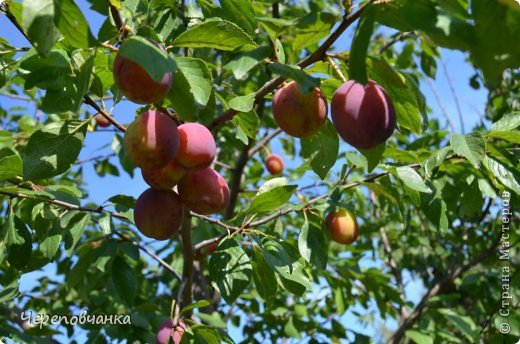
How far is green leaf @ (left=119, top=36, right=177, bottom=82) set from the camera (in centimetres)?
75

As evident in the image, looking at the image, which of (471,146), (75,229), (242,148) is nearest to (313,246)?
(471,146)

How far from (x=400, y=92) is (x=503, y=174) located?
0.65m

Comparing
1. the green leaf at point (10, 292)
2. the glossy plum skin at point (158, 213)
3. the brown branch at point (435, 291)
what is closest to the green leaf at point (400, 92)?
the glossy plum skin at point (158, 213)

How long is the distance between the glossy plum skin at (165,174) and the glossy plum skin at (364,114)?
15.5 inches

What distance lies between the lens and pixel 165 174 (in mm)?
1156

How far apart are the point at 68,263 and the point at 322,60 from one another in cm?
156

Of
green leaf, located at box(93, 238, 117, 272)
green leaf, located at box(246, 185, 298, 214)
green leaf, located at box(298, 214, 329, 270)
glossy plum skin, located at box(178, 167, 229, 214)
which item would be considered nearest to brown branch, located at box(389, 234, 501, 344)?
green leaf, located at box(298, 214, 329, 270)

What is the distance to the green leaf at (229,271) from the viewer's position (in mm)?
1348

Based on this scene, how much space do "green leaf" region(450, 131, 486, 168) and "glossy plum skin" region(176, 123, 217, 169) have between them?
0.72 meters

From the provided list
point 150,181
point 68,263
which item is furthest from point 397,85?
point 68,263

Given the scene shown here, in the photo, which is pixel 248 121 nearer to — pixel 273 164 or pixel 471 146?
pixel 471 146

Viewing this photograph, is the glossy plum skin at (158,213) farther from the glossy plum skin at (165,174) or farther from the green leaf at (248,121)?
the green leaf at (248,121)

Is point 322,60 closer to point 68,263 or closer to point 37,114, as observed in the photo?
point 68,263

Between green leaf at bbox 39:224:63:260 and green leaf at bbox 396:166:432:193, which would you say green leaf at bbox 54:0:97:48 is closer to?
green leaf at bbox 39:224:63:260
